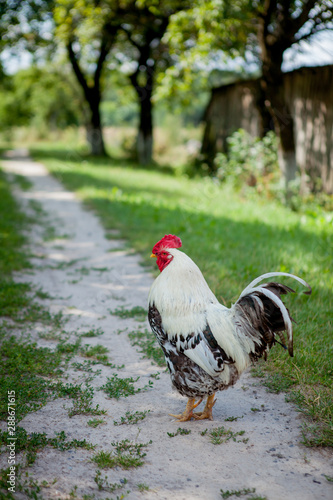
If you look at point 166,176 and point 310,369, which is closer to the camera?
point 310,369

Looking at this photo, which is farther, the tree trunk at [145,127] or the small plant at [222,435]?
the tree trunk at [145,127]

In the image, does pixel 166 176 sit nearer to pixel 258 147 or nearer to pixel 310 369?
pixel 258 147

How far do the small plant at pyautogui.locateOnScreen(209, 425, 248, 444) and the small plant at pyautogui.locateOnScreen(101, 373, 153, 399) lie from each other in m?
0.78

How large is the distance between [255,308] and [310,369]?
1.39 metres

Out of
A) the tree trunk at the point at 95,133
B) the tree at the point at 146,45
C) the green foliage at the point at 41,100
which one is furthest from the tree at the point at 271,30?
the green foliage at the point at 41,100

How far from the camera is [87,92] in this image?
2108 cm

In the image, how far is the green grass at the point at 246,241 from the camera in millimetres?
3707

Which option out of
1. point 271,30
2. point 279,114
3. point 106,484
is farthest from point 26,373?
point 271,30

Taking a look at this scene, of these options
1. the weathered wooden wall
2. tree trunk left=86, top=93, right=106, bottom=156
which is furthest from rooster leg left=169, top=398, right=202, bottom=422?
tree trunk left=86, top=93, right=106, bottom=156

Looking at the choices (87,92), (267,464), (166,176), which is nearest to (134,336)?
(267,464)

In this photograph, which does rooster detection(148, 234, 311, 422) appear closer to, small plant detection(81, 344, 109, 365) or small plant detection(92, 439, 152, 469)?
small plant detection(92, 439, 152, 469)

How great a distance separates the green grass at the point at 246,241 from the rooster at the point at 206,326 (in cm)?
79

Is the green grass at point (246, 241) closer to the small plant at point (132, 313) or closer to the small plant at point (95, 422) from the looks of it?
the small plant at point (132, 313)

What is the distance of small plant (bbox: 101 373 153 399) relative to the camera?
3453mm
